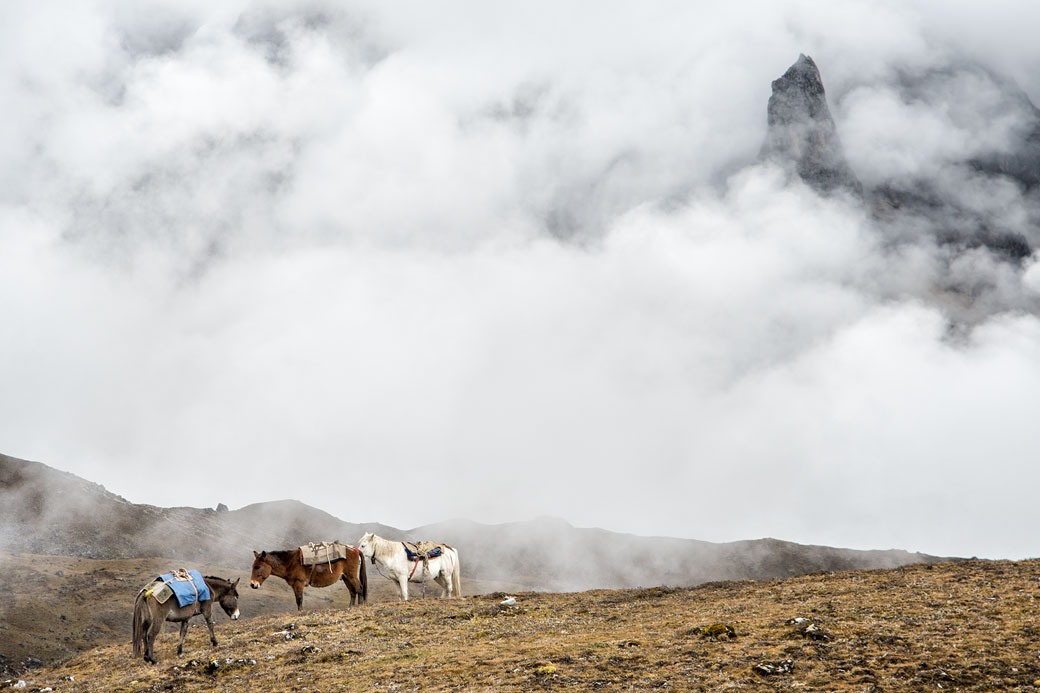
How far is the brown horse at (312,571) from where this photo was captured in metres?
36.4

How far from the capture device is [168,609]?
25.4 meters

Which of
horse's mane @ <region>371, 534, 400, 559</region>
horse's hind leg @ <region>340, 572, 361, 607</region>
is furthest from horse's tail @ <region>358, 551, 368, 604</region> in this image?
horse's mane @ <region>371, 534, 400, 559</region>

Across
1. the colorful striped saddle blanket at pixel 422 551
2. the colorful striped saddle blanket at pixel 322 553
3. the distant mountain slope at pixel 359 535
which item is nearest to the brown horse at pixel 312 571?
the colorful striped saddle blanket at pixel 322 553

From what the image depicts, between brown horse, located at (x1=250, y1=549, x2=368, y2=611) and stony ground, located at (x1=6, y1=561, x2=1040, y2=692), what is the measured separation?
434 centimetres

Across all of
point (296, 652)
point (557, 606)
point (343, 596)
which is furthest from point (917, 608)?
point (343, 596)

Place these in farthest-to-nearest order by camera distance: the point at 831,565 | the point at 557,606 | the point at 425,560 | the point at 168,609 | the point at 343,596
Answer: the point at 831,565 < the point at 343,596 < the point at 425,560 < the point at 557,606 < the point at 168,609

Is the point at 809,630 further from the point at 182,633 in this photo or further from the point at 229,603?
the point at 182,633

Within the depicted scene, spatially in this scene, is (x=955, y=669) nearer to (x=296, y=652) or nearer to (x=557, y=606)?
(x=557, y=606)

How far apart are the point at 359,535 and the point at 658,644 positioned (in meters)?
122

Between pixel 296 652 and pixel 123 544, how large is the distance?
338ft

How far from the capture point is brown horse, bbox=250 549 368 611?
120 feet

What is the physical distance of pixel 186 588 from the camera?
2583 cm

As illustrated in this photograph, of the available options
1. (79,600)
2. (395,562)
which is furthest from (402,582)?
(79,600)

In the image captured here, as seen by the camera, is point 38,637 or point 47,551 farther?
point 47,551
